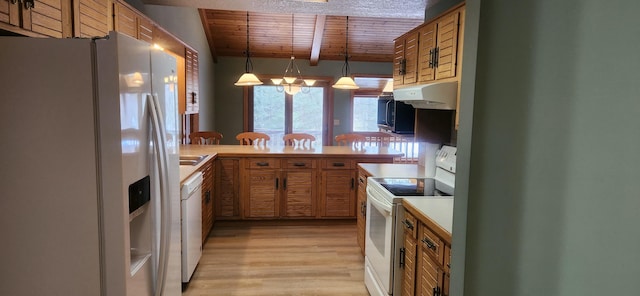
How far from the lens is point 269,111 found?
788cm

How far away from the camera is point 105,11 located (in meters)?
2.16

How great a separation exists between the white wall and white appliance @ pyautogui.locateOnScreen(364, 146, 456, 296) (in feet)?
3.96

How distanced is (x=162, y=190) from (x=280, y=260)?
214cm

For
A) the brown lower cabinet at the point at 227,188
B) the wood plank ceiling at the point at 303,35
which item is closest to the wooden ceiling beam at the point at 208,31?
the wood plank ceiling at the point at 303,35

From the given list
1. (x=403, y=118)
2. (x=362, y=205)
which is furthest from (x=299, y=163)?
(x=403, y=118)

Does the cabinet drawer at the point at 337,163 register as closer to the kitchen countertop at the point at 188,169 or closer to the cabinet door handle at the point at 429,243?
the kitchen countertop at the point at 188,169

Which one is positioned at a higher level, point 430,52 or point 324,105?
point 430,52

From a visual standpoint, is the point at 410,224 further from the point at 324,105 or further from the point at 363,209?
the point at 324,105

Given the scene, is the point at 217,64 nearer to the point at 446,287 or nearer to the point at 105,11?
the point at 105,11

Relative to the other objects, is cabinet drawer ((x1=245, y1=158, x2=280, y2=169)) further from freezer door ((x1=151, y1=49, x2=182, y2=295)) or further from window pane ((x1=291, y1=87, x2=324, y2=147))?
window pane ((x1=291, y1=87, x2=324, y2=147))

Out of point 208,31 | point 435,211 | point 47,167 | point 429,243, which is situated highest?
point 208,31

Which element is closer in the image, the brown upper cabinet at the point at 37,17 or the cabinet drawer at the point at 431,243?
the brown upper cabinet at the point at 37,17

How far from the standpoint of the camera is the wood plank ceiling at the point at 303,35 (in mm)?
6242

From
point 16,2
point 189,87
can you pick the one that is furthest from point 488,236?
point 189,87
